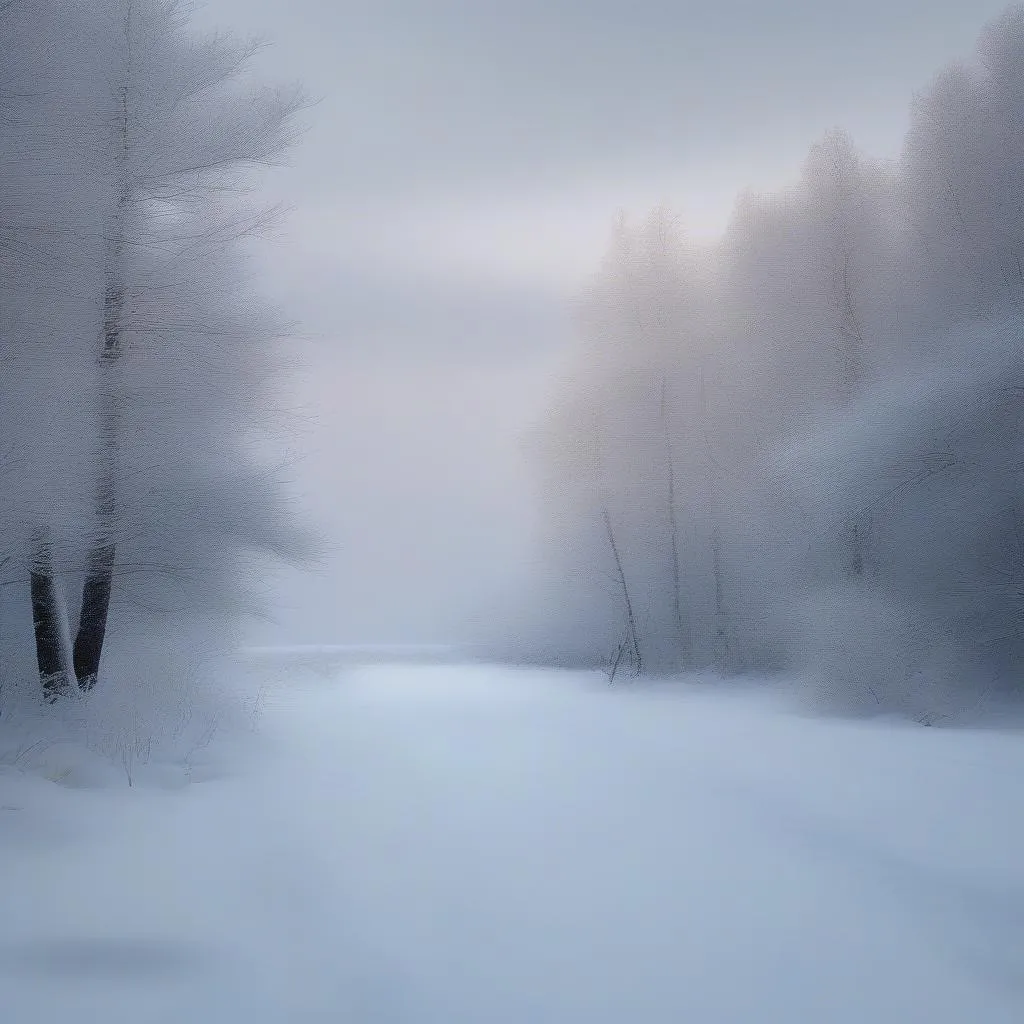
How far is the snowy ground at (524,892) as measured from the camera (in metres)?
2.15

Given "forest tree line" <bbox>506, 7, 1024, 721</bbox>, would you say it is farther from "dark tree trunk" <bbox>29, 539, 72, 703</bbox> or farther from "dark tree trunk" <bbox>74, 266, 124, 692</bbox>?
"dark tree trunk" <bbox>29, 539, 72, 703</bbox>

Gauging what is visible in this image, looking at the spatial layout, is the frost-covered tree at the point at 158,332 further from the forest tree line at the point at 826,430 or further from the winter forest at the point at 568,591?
the forest tree line at the point at 826,430

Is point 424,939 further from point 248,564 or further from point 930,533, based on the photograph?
point 930,533

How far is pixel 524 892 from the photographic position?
3.00m

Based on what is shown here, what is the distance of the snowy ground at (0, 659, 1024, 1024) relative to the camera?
7.05 ft

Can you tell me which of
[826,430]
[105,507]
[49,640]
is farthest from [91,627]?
[826,430]

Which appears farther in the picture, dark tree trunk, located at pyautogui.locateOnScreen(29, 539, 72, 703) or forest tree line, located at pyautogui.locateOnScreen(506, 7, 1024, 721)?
forest tree line, located at pyautogui.locateOnScreen(506, 7, 1024, 721)

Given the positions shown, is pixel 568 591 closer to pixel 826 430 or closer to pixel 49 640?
pixel 826 430

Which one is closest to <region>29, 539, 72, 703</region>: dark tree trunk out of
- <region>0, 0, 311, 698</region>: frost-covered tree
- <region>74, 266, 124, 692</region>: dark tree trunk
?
<region>0, 0, 311, 698</region>: frost-covered tree

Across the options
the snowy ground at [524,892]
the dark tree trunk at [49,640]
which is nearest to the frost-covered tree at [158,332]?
the dark tree trunk at [49,640]

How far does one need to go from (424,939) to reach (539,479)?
44.7ft

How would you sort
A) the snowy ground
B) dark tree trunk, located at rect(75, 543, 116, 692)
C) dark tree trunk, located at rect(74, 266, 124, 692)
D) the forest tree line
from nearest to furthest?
1. the snowy ground
2. dark tree trunk, located at rect(74, 266, 124, 692)
3. dark tree trunk, located at rect(75, 543, 116, 692)
4. the forest tree line

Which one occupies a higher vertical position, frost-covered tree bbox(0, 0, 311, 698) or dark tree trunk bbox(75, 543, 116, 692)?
frost-covered tree bbox(0, 0, 311, 698)

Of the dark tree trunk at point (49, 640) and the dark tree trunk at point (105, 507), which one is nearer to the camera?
the dark tree trunk at point (49, 640)
